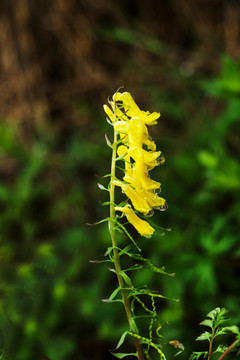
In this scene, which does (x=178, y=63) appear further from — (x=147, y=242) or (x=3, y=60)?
(x=147, y=242)

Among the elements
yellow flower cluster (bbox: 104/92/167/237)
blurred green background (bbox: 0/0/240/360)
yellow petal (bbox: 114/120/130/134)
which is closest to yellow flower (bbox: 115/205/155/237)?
yellow flower cluster (bbox: 104/92/167/237)

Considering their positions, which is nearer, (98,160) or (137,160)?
(137,160)

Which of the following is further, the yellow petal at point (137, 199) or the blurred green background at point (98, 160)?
the blurred green background at point (98, 160)

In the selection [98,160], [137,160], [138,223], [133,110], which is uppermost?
[98,160]

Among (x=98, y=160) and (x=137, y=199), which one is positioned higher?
(x=98, y=160)

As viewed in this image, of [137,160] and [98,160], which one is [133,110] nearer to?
[137,160]

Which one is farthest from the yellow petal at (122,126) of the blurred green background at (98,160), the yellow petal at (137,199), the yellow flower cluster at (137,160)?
the blurred green background at (98,160)

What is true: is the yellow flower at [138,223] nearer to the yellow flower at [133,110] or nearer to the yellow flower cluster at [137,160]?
the yellow flower cluster at [137,160]

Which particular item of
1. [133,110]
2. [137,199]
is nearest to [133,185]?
[137,199]
